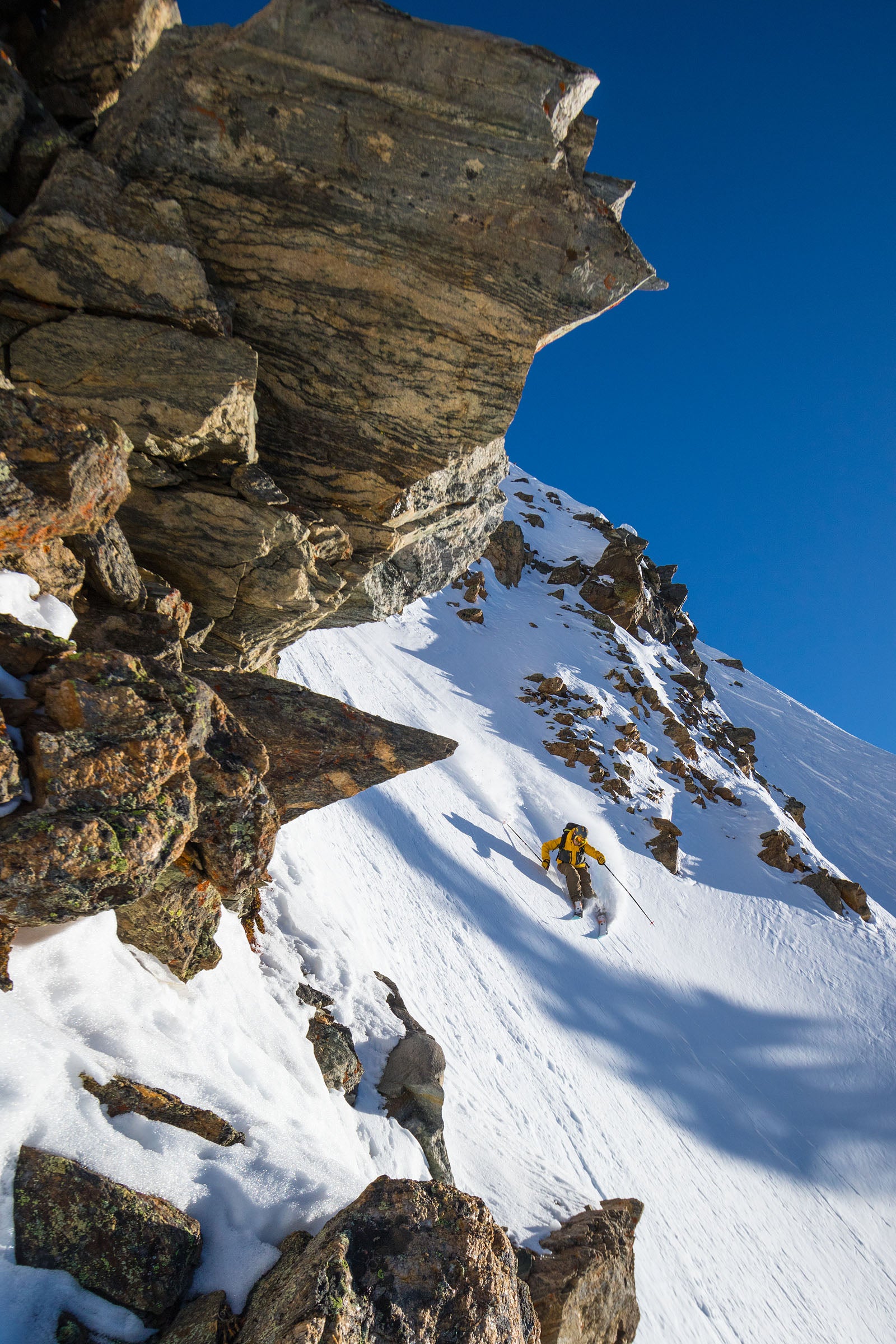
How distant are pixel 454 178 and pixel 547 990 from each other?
1972 centimetres

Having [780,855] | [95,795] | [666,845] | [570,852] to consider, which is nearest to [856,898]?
[780,855]

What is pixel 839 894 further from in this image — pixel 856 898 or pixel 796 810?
pixel 796 810

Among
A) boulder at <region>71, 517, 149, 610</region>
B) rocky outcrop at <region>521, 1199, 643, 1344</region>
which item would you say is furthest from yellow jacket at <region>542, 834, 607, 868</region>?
boulder at <region>71, 517, 149, 610</region>

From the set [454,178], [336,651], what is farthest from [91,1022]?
[336,651]

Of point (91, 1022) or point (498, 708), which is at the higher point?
point (498, 708)

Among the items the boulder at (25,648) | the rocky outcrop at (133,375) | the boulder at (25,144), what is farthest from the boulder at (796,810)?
the boulder at (25,144)

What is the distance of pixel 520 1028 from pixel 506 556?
38.1m

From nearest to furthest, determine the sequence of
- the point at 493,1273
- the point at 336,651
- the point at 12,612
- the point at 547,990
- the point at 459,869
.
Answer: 1. the point at 493,1273
2. the point at 12,612
3. the point at 547,990
4. the point at 459,869
5. the point at 336,651

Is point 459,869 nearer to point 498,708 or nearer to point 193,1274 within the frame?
point 498,708

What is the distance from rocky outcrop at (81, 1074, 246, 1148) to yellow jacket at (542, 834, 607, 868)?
70.6ft

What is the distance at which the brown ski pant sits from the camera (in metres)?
25.2

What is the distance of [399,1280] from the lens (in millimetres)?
4438

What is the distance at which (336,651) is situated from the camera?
3053cm

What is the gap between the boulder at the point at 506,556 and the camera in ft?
163
